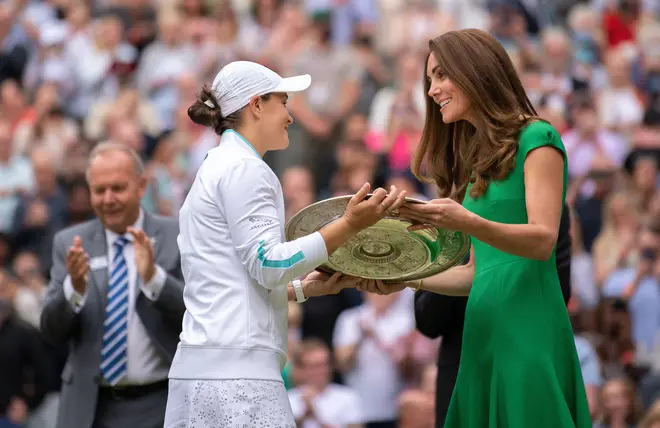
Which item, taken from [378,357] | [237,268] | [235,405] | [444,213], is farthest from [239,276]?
[378,357]

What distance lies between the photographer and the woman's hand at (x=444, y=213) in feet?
14.8

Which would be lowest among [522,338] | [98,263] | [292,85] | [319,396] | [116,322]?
[319,396]

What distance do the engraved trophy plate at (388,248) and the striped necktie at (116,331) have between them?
138 cm

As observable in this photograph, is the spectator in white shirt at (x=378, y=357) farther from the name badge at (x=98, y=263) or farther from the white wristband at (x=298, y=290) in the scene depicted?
the white wristband at (x=298, y=290)

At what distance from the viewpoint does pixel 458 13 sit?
47.1ft

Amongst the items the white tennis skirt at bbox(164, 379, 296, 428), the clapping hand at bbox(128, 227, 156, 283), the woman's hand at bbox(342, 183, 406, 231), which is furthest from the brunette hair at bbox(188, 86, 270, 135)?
the clapping hand at bbox(128, 227, 156, 283)

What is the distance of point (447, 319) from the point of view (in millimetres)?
5895

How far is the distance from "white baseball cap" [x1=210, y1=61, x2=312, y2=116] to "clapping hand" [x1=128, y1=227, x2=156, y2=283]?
1235 millimetres

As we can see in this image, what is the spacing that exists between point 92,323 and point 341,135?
22.2 ft

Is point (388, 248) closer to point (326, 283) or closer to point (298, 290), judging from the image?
point (326, 283)

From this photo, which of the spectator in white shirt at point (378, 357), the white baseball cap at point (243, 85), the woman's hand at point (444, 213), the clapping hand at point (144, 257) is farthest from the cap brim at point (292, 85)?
the spectator in white shirt at point (378, 357)

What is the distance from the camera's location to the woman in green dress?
15.2 ft

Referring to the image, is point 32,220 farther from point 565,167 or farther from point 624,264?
point 565,167

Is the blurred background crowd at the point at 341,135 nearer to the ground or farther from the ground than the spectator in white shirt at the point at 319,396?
farther from the ground
